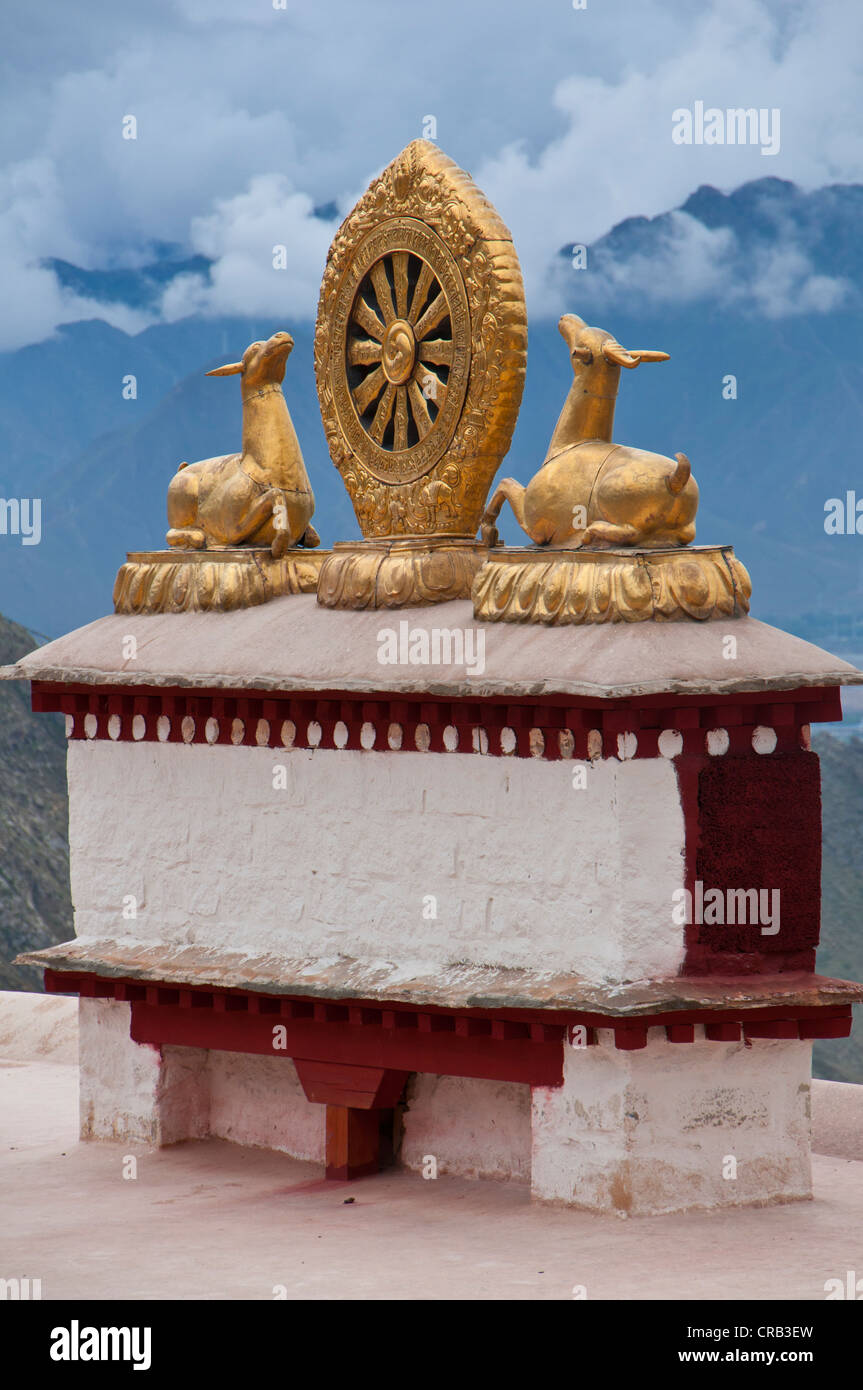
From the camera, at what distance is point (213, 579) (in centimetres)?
1058

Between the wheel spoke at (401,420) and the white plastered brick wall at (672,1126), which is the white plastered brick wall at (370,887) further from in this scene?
the wheel spoke at (401,420)

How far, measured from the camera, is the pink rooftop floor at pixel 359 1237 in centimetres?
787

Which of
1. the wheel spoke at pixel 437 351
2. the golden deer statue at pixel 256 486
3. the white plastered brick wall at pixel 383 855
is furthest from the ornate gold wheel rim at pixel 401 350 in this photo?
the white plastered brick wall at pixel 383 855

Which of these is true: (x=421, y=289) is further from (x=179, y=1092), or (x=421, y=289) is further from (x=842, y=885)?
(x=842, y=885)

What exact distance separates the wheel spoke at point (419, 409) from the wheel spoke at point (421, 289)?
1.09 feet

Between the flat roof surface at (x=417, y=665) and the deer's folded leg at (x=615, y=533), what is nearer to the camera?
the flat roof surface at (x=417, y=665)

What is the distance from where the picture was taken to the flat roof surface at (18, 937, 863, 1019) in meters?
8.40

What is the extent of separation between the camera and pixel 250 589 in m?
10.5

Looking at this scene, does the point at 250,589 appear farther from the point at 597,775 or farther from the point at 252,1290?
the point at 252,1290

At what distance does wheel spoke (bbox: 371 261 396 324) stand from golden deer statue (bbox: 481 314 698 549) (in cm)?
104

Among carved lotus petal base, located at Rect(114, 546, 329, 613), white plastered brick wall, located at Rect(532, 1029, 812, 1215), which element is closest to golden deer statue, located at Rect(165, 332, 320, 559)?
carved lotus petal base, located at Rect(114, 546, 329, 613)

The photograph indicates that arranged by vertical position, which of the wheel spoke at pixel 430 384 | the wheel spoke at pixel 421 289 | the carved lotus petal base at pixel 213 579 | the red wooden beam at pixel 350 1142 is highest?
the wheel spoke at pixel 421 289

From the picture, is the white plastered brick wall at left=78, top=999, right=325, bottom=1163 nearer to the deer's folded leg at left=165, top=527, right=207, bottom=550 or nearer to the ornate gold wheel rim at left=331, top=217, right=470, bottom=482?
the deer's folded leg at left=165, top=527, right=207, bottom=550
